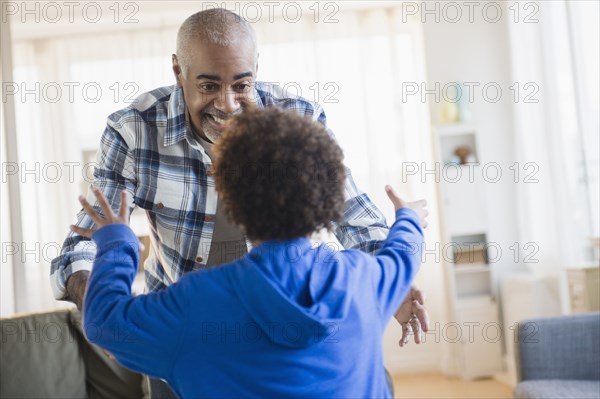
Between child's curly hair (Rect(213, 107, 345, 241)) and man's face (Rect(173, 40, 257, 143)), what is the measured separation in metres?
0.46

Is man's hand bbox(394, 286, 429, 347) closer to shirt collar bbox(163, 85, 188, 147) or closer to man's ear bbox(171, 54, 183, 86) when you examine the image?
shirt collar bbox(163, 85, 188, 147)

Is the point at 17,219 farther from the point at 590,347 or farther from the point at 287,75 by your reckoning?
the point at 590,347

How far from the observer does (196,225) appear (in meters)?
1.55

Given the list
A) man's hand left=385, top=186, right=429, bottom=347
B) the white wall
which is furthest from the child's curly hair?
the white wall

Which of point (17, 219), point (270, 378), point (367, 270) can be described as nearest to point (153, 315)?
point (270, 378)

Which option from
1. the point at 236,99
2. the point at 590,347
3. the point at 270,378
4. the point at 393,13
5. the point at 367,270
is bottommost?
the point at 590,347

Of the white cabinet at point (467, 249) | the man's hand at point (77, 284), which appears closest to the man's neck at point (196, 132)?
the man's hand at point (77, 284)

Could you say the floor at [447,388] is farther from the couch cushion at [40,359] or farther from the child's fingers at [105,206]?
the child's fingers at [105,206]

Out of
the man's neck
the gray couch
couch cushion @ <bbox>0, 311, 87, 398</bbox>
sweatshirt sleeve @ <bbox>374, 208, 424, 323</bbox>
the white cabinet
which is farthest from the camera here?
the white cabinet

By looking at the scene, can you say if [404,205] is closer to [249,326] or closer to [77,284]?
[249,326]

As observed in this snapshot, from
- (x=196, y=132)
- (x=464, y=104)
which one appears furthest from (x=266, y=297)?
(x=464, y=104)

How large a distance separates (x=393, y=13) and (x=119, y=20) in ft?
7.15

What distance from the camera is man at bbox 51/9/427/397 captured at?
1540mm

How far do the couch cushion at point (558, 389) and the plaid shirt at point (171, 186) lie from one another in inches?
61.2
